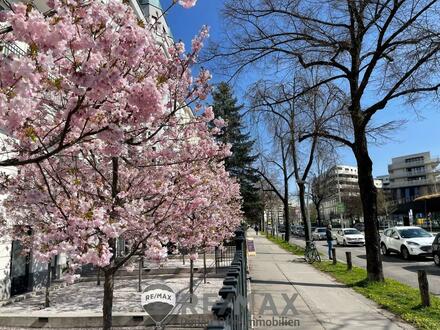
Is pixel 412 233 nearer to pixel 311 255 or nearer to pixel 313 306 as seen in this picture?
pixel 311 255

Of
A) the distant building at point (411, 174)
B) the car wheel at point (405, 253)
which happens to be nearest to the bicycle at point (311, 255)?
the car wheel at point (405, 253)

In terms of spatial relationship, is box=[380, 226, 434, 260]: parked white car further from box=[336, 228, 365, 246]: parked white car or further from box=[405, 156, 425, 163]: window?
box=[405, 156, 425, 163]: window

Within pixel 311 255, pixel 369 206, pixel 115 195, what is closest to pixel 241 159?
pixel 311 255

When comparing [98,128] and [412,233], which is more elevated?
[98,128]

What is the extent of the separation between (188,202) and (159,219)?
519mm

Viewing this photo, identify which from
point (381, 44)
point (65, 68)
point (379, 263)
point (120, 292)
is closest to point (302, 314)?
point (379, 263)

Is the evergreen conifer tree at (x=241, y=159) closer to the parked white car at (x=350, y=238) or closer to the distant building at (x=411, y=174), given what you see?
the parked white car at (x=350, y=238)

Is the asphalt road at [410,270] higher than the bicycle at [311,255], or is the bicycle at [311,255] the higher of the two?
the bicycle at [311,255]

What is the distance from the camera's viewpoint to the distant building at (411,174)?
11062 centimetres

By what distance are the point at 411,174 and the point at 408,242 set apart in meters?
105

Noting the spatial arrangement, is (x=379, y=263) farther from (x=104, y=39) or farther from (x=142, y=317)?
(x=104, y=39)

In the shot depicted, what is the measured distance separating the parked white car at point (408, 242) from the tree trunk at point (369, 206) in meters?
8.53

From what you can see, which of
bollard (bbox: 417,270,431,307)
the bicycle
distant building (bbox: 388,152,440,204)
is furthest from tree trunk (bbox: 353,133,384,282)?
distant building (bbox: 388,152,440,204)

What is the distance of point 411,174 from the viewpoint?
116m
